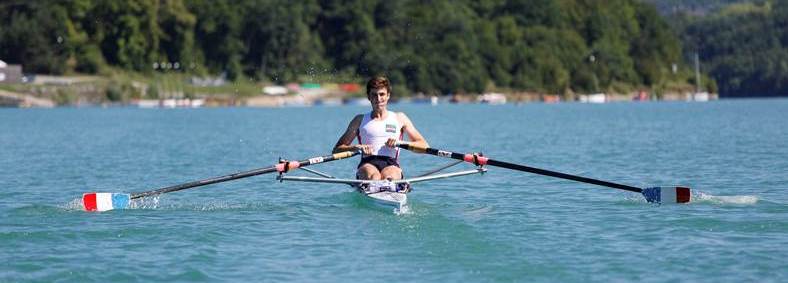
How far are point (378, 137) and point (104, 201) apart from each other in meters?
3.85

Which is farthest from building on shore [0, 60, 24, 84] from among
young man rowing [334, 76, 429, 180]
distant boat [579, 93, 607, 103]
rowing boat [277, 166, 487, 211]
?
rowing boat [277, 166, 487, 211]

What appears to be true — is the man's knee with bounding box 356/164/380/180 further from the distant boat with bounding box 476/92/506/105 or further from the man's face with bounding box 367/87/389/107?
the distant boat with bounding box 476/92/506/105

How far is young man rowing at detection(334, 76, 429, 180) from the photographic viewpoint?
18.5 m

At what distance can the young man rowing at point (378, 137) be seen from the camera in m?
18.5

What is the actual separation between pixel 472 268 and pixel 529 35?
165 m

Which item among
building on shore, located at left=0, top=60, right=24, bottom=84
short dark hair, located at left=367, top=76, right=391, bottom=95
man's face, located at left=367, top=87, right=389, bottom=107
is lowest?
man's face, located at left=367, top=87, right=389, bottom=107

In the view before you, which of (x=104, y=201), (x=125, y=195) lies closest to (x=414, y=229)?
(x=125, y=195)

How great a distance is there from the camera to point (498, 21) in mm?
179250

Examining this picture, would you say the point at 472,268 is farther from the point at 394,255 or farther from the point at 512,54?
the point at 512,54

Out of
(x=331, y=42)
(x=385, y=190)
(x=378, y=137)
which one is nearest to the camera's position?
(x=385, y=190)

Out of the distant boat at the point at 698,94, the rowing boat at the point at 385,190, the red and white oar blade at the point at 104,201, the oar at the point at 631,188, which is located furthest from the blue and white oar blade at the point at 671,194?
the distant boat at the point at 698,94

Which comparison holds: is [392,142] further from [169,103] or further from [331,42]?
[331,42]

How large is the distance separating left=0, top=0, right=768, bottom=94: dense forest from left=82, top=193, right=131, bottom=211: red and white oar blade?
12084 centimetres

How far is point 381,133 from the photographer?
Result: 1884 centimetres
